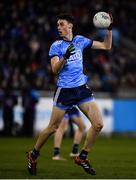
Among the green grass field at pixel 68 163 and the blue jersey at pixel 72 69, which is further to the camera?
the blue jersey at pixel 72 69

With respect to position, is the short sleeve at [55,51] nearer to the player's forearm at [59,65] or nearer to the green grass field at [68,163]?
the player's forearm at [59,65]

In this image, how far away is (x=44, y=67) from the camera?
1057 inches

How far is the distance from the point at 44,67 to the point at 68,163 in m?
12.7

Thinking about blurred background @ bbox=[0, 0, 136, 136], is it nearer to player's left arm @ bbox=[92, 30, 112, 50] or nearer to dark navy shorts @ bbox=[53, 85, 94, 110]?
player's left arm @ bbox=[92, 30, 112, 50]

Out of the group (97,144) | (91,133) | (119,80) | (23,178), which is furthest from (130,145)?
(23,178)

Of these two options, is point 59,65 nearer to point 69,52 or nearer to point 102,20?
point 69,52

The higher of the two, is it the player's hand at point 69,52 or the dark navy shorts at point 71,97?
the player's hand at point 69,52

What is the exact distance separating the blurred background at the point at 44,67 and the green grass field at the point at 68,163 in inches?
156

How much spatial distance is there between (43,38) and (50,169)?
1631cm

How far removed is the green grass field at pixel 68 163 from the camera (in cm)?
1154

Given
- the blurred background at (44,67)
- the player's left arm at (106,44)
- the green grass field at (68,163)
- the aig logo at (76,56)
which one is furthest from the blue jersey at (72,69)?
the blurred background at (44,67)

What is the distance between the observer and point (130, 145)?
2103cm

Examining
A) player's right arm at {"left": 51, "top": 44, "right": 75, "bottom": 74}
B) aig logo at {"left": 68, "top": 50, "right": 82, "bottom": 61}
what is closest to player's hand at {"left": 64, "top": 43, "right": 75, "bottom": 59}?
player's right arm at {"left": 51, "top": 44, "right": 75, "bottom": 74}

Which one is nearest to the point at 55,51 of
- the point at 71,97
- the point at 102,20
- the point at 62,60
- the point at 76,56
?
the point at 76,56
